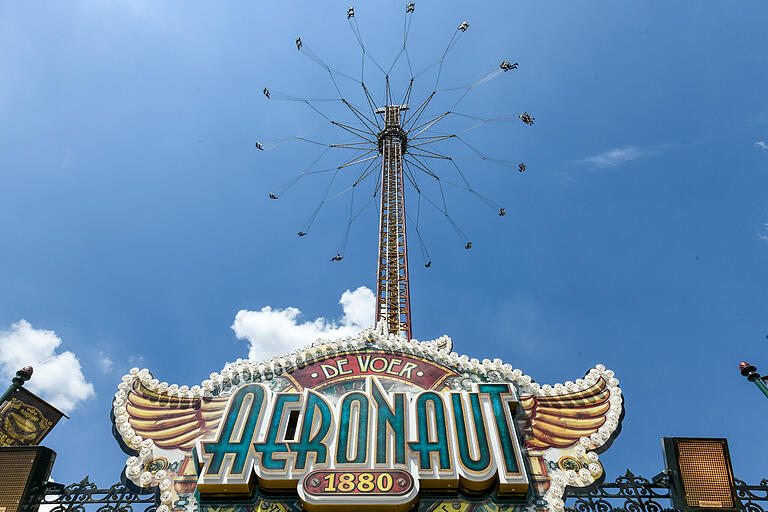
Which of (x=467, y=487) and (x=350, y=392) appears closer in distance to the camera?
(x=467, y=487)

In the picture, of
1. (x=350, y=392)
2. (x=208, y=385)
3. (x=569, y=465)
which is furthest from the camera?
(x=208, y=385)

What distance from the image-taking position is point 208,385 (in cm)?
1453

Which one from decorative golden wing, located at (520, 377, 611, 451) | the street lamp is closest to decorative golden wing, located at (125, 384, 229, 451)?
decorative golden wing, located at (520, 377, 611, 451)

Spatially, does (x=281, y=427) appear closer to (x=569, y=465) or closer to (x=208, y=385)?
(x=208, y=385)

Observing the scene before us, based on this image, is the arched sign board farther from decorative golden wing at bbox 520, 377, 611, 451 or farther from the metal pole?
the metal pole

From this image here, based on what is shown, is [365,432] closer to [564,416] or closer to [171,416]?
[564,416]

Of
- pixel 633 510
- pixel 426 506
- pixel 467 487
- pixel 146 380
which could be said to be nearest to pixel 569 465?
pixel 633 510

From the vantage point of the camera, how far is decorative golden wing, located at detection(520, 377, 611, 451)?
42.9 feet

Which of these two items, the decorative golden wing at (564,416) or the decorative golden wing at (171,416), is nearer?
the decorative golden wing at (564,416)

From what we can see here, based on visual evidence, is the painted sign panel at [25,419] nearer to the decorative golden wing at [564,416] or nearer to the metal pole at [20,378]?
the metal pole at [20,378]

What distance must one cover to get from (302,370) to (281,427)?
7.80 feet

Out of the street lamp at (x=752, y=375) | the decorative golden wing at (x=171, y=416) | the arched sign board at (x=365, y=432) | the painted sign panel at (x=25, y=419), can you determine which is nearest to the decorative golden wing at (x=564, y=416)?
the arched sign board at (x=365, y=432)

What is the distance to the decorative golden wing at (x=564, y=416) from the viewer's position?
13.1 m

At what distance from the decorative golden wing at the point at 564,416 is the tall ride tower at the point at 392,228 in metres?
9.10
